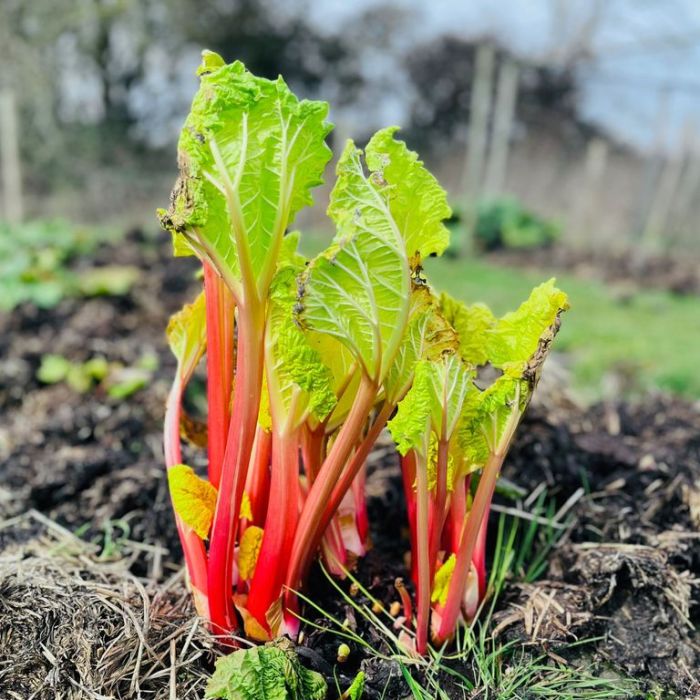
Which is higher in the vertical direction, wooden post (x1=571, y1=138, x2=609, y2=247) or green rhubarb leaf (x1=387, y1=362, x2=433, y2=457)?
green rhubarb leaf (x1=387, y1=362, x2=433, y2=457)

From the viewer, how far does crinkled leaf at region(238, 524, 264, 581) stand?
5.05ft

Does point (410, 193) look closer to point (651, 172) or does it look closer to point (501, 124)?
point (501, 124)

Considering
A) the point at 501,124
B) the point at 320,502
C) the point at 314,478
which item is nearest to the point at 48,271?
the point at 314,478

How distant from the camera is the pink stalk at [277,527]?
1.42 meters

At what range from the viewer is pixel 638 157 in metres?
15.1

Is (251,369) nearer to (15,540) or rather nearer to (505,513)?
(505,513)

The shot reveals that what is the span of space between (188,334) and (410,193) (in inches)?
27.8

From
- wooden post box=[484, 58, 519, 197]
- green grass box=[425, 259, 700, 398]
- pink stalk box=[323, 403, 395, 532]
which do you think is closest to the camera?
pink stalk box=[323, 403, 395, 532]

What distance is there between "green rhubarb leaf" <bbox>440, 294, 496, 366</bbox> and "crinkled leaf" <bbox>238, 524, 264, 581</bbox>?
24.2 inches

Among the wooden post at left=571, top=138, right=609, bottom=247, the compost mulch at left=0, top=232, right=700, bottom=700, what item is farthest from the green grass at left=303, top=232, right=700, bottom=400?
the wooden post at left=571, top=138, right=609, bottom=247

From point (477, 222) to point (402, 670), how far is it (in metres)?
12.1

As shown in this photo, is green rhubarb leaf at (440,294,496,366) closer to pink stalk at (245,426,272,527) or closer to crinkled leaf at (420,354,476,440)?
crinkled leaf at (420,354,476,440)

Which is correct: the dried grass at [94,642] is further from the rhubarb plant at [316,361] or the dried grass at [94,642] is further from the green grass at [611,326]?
the green grass at [611,326]

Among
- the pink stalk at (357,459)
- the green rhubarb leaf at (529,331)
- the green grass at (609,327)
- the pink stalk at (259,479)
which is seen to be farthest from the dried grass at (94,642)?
the green grass at (609,327)
